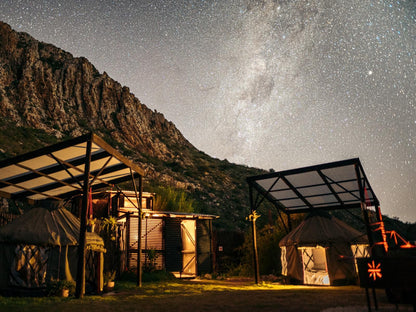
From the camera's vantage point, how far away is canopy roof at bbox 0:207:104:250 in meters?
8.78

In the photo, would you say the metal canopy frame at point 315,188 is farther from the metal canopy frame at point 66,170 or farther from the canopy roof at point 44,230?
the canopy roof at point 44,230

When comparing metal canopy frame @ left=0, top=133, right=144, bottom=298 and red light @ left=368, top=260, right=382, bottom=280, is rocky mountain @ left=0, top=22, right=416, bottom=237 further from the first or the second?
red light @ left=368, top=260, right=382, bottom=280

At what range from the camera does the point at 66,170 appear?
848 centimetres

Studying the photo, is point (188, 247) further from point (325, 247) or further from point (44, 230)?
point (44, 230)

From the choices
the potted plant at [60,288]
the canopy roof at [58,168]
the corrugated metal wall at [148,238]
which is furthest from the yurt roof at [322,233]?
the potted plant at [60,288]

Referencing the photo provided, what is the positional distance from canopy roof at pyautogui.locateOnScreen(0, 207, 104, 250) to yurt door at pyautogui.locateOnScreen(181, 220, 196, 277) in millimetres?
8109

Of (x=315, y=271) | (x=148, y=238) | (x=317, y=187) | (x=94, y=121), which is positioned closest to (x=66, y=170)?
(x=148, y=238)

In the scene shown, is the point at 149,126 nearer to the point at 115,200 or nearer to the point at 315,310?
the point at 115,200

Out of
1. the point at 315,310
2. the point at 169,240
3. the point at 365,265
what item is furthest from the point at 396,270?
the point at 169,240

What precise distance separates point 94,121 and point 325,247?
39051mm

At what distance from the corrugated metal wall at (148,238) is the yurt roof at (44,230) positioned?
20.8 ft

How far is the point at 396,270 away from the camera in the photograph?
15.6ft

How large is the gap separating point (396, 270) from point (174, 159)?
139ft

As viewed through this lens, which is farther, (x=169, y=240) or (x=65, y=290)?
(x=169, y=240)
